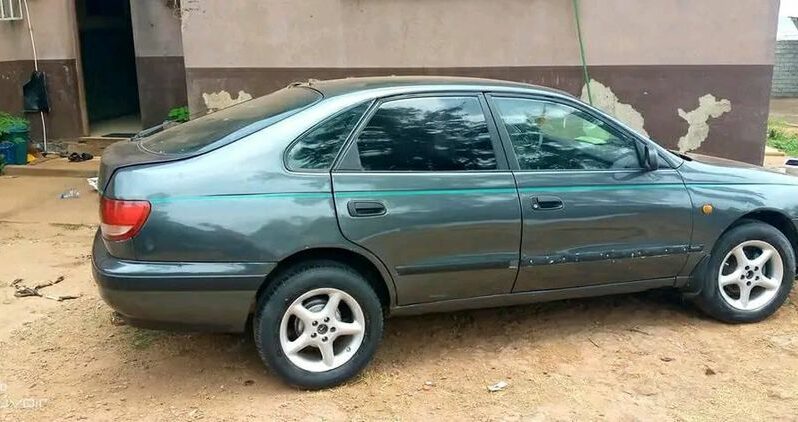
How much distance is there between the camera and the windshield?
3.76 metres

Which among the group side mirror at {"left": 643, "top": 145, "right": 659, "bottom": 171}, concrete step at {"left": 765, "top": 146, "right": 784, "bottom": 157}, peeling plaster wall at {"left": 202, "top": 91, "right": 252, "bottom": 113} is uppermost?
peeling plaster wall at {"left": 202, "top": 91, "right": 252, "bottom": 113}

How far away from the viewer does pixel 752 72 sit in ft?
26.1

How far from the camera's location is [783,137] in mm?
12445

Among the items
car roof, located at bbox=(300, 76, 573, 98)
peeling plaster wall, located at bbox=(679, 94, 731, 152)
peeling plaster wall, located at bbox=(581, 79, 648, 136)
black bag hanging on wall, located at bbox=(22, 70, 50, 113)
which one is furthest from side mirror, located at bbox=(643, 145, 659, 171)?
black bag hanging on wall, located at bbox=(22, 70, 50, 113)

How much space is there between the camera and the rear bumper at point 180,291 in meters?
3.44

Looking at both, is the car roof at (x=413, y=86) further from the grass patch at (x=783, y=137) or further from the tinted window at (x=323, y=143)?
the grass patch at (x=783, y=137)

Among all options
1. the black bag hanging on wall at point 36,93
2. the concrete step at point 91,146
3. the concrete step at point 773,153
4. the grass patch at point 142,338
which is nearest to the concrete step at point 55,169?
the concrete step at point 91,146

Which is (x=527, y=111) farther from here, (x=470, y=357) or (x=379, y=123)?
(x=470, y=357)

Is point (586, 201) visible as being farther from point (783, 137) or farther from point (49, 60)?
point (783, 137)

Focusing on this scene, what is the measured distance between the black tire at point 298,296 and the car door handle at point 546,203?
1.03m

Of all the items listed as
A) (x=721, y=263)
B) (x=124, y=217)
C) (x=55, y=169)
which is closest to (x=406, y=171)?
(x=124, y=217)

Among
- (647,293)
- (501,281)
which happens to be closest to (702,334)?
(647,293)

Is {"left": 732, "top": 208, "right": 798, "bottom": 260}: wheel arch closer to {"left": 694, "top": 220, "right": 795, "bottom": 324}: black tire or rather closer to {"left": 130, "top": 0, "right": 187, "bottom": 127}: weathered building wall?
{"left": 694, "top": 220, "right": 795, "bottom": 324}: black tire

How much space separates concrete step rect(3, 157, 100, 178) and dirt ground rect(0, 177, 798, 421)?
405 centimetres
